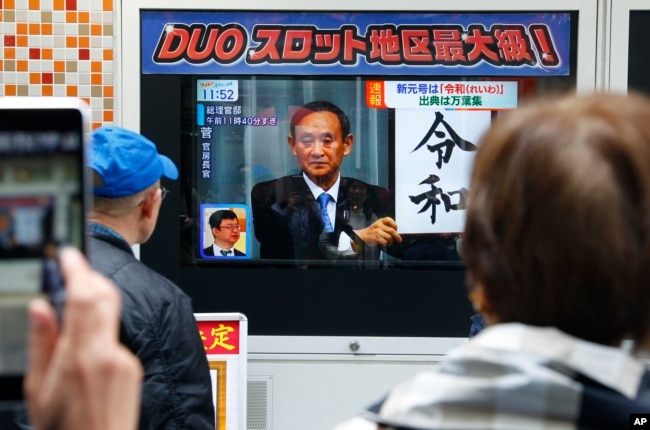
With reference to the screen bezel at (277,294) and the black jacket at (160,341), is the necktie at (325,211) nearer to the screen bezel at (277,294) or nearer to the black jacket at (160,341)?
the screen bezel at (277,294)

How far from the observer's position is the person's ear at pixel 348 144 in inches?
179

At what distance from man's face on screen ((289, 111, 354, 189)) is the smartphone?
3.38 metres

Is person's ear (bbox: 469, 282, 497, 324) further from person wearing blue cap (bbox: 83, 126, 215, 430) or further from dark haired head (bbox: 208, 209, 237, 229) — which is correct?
dark haired head (bbox: 208, 209, 237, 229)

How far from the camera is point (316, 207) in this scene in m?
4.55

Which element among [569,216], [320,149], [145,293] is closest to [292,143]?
[320,149]

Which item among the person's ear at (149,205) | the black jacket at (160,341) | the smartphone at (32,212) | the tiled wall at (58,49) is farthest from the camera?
the tiled wall at (58,49)

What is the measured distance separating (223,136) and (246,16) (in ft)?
1.82

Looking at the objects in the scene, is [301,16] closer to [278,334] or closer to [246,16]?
[246,16]

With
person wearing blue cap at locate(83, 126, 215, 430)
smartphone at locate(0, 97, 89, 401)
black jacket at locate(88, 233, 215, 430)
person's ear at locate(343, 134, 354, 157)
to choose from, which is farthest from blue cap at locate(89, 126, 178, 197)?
person's ear at locate(343, 134, 354, 157)

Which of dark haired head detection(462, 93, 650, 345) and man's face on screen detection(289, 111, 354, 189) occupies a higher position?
man's face on screen detection(289, 111, 354, 189)

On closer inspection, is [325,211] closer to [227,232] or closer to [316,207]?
[316,207]

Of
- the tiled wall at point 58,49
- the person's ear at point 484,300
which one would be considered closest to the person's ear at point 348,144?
the tiled wall at point 58,49

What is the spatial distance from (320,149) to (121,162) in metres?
1.86

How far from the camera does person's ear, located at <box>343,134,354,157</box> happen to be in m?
4.54
